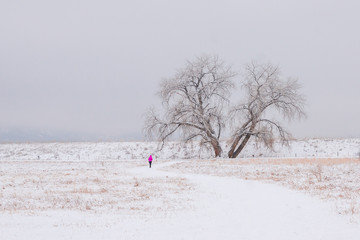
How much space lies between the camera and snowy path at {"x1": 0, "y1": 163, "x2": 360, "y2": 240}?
8383 mm

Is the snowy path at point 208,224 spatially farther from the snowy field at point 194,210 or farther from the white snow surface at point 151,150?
the white snow surface at point 151,150

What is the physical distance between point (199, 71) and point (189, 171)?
17538 mm

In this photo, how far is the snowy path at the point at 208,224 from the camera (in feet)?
27.5

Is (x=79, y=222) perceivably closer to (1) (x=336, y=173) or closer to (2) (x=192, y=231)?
(2) (x=192, y=231)

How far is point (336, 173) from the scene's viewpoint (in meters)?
21.6

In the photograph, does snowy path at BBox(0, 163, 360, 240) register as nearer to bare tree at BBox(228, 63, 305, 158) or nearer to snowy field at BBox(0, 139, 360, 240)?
snowy field at BBox(0, 139, 360, 240)

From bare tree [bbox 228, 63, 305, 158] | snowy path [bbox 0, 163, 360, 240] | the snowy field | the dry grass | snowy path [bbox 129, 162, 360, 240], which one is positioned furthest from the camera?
bare tree [bbox 228, 63, 305, 158]

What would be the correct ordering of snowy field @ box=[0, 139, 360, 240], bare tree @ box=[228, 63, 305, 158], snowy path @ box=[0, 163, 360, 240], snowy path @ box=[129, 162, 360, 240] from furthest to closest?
bare tree @ box=[228, 63, 305, 158] → snowy field @ box=[0, 139, 360, 240] → snowy path @ box=[129, 162, 360, 240] → snowy path @ box=[0, 163, 360, 240]

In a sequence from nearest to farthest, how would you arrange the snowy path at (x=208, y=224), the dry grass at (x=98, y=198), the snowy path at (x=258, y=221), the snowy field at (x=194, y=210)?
the snowy path at (x=208, y=224)
the snowy path at (x=258, y=221)
the snowy field at (x=194, y=210)
the dry grass at (x=98, y=198)

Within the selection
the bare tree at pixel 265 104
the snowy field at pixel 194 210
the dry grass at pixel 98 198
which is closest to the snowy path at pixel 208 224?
the snowy field at pixel 194 210

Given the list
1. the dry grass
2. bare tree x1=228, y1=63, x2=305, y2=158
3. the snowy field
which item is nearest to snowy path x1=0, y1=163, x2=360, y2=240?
the snowy field

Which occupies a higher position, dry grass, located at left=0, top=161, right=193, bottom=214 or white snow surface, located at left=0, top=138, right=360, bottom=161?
white snow surface, located at left=0, top=138, right=360, bottom=161

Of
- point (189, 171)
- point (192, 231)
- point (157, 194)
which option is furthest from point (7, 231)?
point (189, 171)

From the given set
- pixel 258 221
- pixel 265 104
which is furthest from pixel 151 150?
pixel 258 221
